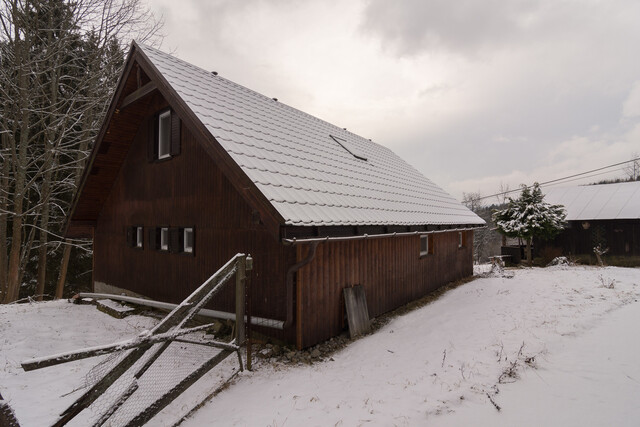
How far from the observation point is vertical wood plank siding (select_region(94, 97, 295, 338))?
21.4 feet

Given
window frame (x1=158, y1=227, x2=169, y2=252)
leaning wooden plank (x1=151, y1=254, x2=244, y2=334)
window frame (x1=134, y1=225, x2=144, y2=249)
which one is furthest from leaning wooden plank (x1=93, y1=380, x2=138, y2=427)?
window frame (x1=134, y1=225, x2=144, y2=249)

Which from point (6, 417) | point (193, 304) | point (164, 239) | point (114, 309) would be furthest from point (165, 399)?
point (114, 309)

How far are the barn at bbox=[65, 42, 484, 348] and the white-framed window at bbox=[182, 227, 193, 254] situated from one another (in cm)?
4

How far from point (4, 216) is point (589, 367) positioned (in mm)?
18477

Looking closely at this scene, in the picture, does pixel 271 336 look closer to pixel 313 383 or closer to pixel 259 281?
pixel 259 281

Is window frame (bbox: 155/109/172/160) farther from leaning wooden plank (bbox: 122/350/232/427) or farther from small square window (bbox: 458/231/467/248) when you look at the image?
small square window (bbox: 458/231/467/248)

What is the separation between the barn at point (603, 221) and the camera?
21.4 meters

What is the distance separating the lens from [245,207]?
6.79m

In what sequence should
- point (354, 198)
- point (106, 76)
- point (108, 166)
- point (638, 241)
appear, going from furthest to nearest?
point (638, 241) < point (106, 76) < point (108, 166) < point (354, 198)

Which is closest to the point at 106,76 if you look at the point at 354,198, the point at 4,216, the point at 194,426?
the point at 4,216

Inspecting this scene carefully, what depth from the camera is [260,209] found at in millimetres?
5543

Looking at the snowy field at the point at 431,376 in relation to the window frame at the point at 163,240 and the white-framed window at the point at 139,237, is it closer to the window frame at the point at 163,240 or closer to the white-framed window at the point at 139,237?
the window frame at the point at 163,240

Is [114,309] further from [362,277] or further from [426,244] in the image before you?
[426,244]

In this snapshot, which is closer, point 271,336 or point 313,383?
point 313,383
